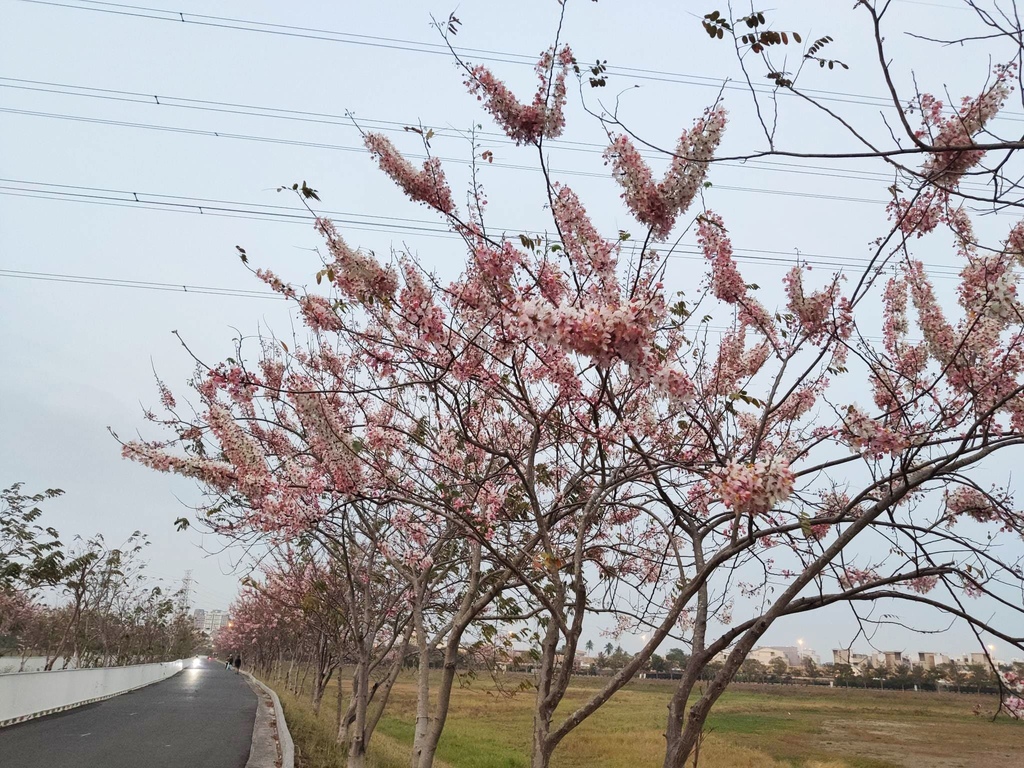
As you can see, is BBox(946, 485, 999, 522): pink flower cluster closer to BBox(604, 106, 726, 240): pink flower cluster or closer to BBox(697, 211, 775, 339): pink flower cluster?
BBox(697, 211, 775, 339): pink flower cluster

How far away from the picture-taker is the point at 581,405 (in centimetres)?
495

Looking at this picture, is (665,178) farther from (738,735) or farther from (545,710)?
(738,735)

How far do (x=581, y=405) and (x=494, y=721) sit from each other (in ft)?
105

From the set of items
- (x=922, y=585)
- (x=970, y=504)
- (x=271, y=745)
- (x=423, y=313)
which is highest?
(x=423, y=313)

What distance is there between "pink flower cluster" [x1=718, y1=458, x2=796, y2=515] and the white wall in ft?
45.4

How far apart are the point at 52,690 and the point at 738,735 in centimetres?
2538

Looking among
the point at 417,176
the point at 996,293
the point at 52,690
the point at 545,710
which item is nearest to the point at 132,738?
the point at 52,690

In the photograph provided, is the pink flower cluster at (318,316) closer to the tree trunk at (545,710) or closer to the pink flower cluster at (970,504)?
the tree trunk at (545,710)

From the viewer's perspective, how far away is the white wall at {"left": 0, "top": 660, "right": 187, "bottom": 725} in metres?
11.6

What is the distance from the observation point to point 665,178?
3451mm

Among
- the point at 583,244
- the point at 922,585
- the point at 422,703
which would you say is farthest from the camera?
the point at 422,703

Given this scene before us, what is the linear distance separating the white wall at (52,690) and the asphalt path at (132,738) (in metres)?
0.30

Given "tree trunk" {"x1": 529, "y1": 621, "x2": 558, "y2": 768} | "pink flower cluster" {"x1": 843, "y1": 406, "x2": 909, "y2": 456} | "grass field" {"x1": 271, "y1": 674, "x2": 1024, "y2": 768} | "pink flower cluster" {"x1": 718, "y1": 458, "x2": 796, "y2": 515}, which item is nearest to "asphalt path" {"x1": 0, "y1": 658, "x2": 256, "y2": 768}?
"grass field" {"x1": 271, "y1": 674, "x2": 1024, "y2": 768}

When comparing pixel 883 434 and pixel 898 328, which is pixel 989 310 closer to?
pixel 883 434
